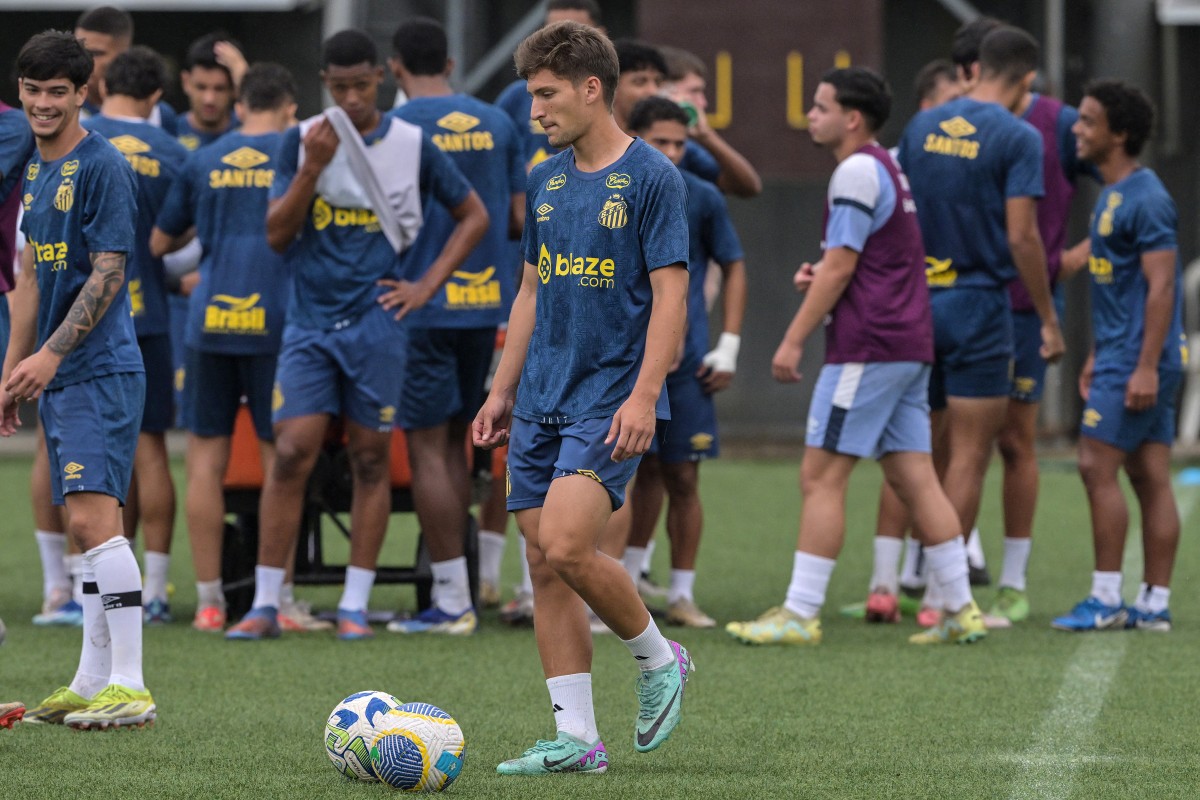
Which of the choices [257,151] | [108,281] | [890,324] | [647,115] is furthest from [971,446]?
[108,281]

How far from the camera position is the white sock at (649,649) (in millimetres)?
4852

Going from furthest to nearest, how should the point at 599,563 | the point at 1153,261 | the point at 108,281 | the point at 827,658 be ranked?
the point at 1153,261 → the point at 827,658 → the point at 108,281 → the point at 599,563

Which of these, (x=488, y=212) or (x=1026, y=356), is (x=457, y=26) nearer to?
(x=488, y=212)

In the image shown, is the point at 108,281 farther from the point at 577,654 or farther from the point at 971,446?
the point at 971,446

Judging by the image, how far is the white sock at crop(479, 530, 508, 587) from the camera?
8430 mm

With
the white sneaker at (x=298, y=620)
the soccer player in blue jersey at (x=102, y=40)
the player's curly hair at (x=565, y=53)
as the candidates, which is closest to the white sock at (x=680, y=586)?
the white sneaker at (x=298, y=620)

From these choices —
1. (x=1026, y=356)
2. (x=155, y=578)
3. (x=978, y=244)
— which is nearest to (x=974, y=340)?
(x=978, y=244)

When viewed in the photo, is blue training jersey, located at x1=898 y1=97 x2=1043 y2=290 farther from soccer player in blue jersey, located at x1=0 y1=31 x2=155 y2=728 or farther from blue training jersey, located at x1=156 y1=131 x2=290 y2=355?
soccer player in blue jersey, located at x1=0 y1=31 x2=155 y2=728

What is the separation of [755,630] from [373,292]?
6.37 ft

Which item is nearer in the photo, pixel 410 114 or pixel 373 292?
pixel 373 292

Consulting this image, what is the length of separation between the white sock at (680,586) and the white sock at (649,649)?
9.51 ft

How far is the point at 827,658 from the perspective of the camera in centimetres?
682

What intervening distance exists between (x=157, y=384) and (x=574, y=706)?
356cm

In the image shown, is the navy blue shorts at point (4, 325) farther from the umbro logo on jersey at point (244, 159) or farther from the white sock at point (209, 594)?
the white sock at point (209, 594)
